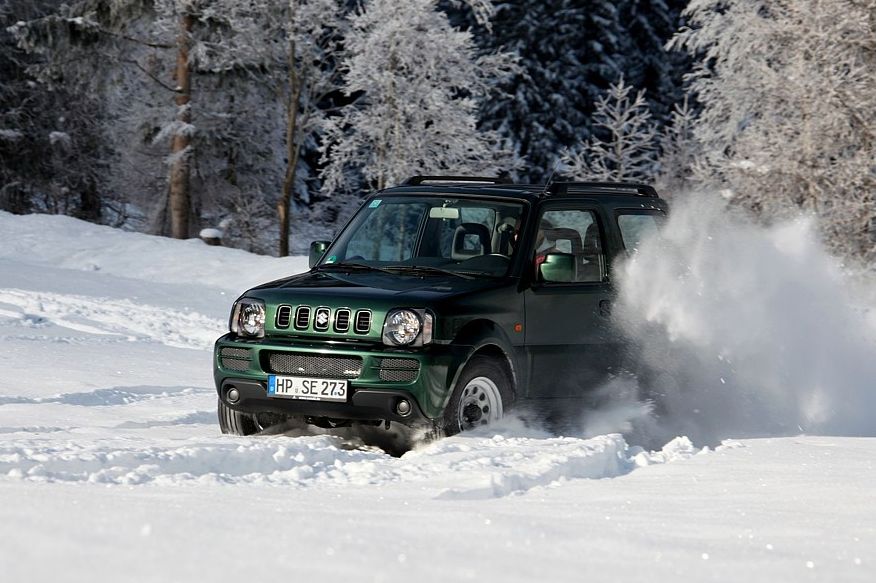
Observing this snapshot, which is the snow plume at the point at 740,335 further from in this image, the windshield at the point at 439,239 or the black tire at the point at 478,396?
the black tire at the point at 478,396

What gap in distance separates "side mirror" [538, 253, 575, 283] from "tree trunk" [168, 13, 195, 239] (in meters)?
22.3

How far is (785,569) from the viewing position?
4766mm

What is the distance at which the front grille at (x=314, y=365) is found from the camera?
7.93 metres

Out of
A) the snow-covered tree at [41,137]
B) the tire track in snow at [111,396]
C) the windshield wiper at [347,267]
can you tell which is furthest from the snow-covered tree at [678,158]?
the windshield wiper at [347,267]

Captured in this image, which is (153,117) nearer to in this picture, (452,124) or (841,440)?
(452,124)

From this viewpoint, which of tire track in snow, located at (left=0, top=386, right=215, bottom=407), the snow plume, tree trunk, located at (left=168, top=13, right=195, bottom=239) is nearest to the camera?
the snow plume

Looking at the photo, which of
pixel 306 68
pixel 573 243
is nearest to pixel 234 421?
pixel 573 243

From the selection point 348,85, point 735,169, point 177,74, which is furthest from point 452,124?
point 735,169

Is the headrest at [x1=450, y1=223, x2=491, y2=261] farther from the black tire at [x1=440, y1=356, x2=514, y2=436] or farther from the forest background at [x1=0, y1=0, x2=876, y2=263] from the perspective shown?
the forest background at [x1=0, y1=0, x2=876, y2=263]

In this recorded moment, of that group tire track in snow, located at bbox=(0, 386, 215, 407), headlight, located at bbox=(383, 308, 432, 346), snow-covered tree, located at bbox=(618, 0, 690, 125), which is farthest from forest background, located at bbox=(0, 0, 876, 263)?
headlight, located at bbox=(383, 308, 432, 346)

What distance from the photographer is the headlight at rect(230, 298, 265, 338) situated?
832cm

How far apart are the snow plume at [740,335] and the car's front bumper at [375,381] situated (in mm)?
1902

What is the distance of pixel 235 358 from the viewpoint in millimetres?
8297

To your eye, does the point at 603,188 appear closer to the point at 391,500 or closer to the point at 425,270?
the point at 425,270
